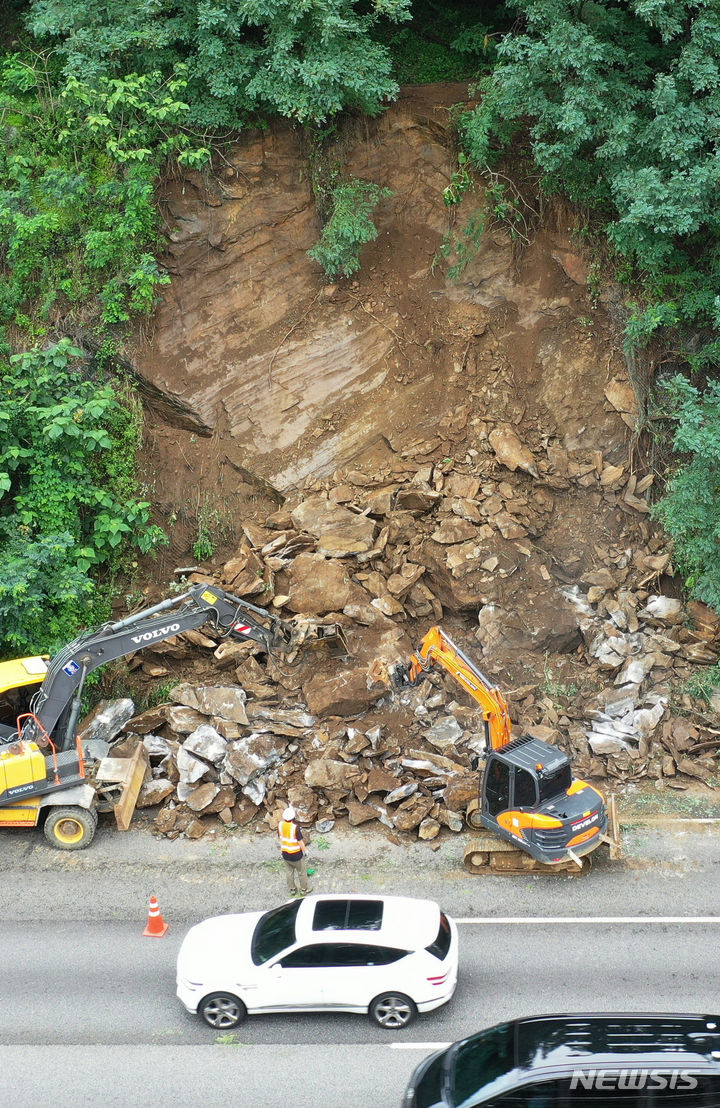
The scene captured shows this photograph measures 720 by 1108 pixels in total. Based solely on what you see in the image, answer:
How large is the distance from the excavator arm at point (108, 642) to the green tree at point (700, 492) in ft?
22.4

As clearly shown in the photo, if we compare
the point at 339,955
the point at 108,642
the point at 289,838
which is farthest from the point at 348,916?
the point at 108,642

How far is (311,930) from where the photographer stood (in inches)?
386

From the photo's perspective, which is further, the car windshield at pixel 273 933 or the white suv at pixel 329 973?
the car windshield at pixel 273 933

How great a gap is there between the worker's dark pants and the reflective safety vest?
0.37ft

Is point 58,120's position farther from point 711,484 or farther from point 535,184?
point 711,484

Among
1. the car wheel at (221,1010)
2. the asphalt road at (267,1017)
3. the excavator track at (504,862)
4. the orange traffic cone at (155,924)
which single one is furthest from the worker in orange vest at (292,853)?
the excavator track at (504,862)

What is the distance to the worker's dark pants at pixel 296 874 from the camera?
11.6 metres

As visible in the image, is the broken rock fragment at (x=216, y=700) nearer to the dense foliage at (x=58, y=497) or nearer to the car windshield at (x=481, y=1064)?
the dense foliage at (x=58, y=497)

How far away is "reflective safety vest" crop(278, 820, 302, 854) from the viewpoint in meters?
11.2

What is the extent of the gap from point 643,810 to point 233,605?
6678mm

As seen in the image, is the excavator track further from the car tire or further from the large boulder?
the car tire

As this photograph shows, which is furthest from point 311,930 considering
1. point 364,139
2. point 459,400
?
point 364,139

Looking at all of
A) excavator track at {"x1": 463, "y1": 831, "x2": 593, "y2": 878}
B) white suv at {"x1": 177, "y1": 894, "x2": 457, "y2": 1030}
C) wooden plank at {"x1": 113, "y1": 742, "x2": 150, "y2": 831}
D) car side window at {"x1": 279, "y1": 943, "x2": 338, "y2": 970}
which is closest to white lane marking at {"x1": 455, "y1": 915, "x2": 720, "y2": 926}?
excavator track at {"x1": 463, "y1": 831, "x2": 593, "y2": 878}

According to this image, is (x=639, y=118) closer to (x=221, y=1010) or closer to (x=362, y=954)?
(x=362, y=954)
